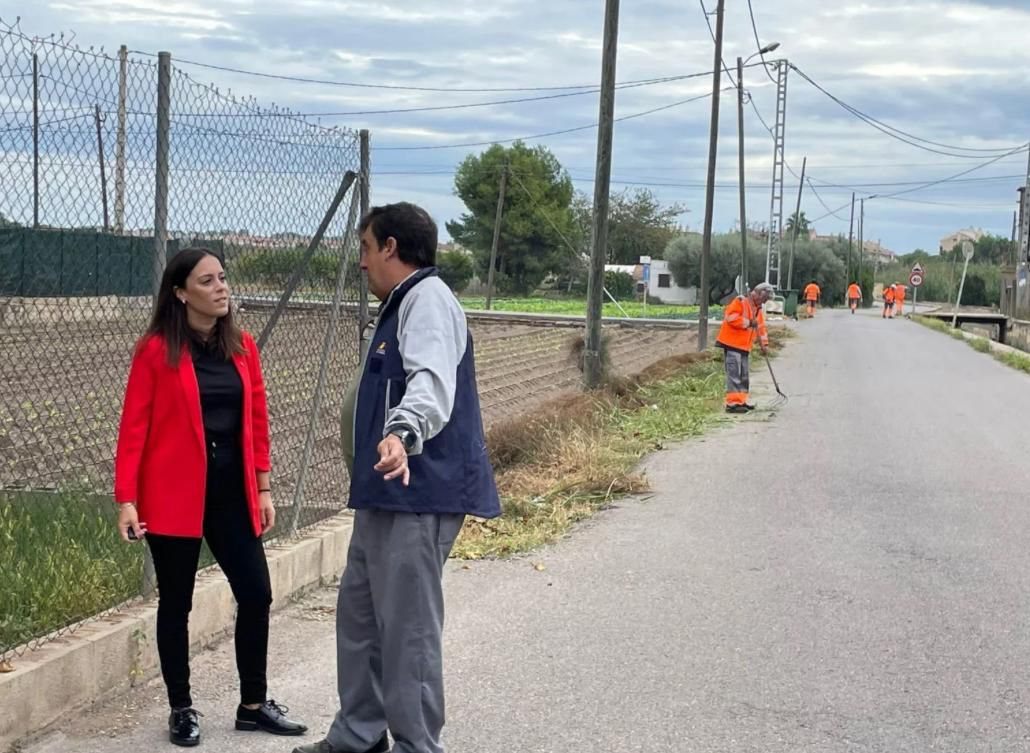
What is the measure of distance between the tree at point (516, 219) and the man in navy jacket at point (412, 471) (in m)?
82.5

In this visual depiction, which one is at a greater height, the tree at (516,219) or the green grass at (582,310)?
A: the tree at (516,219)

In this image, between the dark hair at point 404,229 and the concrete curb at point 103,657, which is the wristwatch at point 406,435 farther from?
the concrete curb at point 103,657

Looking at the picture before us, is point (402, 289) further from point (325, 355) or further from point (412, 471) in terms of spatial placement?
point (325, 355)

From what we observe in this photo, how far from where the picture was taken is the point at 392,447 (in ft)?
12.3

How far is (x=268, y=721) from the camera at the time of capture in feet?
Answer: 15.9

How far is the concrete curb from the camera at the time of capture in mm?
4535

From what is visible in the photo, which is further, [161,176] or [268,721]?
[161,176]

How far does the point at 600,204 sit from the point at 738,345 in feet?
9.28

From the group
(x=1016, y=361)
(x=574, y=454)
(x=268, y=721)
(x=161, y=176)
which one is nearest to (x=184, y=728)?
(x=268, y=721)

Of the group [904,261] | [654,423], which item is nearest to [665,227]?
[904,261]

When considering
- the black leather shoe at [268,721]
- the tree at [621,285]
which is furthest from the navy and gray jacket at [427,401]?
the tree at [621,285]

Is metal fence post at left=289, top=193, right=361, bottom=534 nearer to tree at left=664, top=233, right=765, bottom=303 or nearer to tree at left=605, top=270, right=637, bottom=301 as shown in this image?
tree at left=664, top=233, right=765, bottom=303

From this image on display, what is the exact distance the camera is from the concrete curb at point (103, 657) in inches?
179

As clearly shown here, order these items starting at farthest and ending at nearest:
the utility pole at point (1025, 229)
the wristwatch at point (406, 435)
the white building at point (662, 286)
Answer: the white building at point (662, 286) → the utility pole at point (1025, 229) → the wristwatch at point (406, 435)
